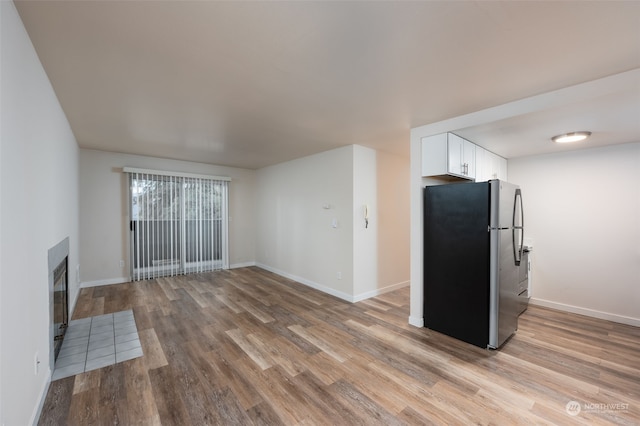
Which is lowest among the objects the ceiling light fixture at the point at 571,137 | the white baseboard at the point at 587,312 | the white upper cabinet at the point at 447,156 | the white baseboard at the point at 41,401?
the white baseboard at the point at 587,312

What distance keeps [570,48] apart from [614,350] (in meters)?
3.14

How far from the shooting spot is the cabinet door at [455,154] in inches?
121

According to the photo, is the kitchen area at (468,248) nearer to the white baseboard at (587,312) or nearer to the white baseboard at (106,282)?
the white baseboard at (587,312)

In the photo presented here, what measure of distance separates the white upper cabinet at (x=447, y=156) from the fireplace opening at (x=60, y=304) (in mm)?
4205

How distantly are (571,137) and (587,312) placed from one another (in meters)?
2.56

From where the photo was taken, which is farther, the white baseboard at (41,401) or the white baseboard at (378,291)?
the white baseboard at (378,291)

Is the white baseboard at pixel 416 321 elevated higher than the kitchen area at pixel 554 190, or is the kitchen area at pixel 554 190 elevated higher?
the kitchen area at pixel 554 190

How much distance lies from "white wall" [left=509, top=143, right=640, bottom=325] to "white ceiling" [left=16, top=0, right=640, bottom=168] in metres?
0.53

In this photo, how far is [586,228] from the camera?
3854 millimetres

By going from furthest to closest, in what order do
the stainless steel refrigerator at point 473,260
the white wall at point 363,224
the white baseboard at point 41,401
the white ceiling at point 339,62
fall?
the white wall at point 363,224 → the stainless steel refrigerator at point 473,260 → the white baseboard at point 41,401 → the white ceiling at point 339,62

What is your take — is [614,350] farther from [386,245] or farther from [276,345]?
[276,345]

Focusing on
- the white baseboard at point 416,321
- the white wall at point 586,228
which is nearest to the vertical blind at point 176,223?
the white baseboard at point 416,321

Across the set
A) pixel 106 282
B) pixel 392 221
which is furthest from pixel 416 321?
pixel 106 282

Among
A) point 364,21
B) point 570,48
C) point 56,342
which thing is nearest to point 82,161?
point 56,342
